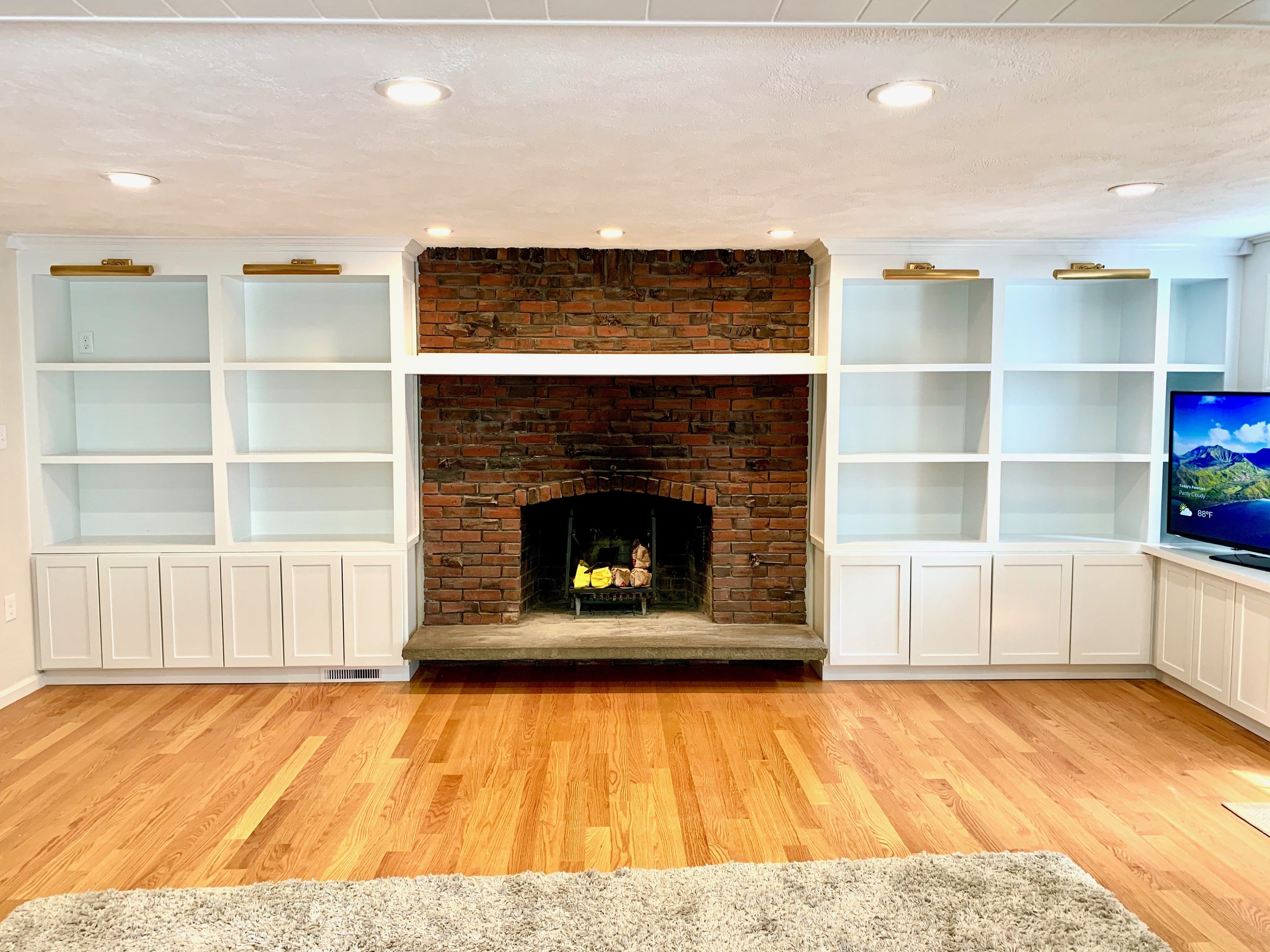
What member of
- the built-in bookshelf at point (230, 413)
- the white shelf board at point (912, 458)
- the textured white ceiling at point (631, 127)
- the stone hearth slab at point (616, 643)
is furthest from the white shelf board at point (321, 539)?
the white shelf board at point (912, 458)

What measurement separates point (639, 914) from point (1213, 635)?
3185 mm

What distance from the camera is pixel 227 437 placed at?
4711 millimetres

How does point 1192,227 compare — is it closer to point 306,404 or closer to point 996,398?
point 996,398

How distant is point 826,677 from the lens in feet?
15.7

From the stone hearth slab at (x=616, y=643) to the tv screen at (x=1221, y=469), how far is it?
1922 mm

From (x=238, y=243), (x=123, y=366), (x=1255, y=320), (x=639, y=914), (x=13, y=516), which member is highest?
(x=238, y=243)

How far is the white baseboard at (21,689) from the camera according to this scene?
4371 millimetres

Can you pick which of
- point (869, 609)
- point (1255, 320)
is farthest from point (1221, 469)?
point (869, 609)

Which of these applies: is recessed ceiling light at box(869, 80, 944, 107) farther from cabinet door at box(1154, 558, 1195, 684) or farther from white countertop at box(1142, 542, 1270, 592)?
cabinet door at box(1154, 558, 1195, 684)

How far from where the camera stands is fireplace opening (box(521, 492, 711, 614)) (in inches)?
205

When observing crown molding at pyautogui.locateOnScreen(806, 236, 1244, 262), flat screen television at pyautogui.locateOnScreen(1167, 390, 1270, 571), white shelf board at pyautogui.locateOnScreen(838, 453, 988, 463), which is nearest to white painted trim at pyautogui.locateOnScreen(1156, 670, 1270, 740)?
flat screen television at pyautogui.locateOnScreen(1167, 390, 1270, 571)

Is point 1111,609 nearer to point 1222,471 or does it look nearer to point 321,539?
point 1222,471

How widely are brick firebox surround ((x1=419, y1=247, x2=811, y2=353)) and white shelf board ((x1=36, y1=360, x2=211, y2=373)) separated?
1.16 meters

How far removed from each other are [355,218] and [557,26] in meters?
2.38
